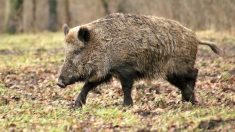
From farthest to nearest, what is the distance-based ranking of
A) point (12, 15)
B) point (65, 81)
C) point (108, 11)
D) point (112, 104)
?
point (108, 11) < point (12, 15) < point (112, 104) < point (65, 81)

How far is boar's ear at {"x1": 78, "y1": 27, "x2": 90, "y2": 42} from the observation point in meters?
9.98

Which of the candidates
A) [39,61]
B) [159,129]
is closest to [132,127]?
[159,129]

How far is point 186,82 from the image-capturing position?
10727 millimetres

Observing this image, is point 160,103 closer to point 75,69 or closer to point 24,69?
point 75,69

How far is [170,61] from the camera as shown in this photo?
10.4 metres

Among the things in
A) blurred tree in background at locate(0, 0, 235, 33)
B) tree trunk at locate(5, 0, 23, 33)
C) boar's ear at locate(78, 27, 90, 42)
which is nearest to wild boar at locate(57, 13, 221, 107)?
boar's ear at locate(78, 27, 90, 42)

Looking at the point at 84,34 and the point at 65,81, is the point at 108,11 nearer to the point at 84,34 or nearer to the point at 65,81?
the point at 84,34

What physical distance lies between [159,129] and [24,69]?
9121 mm

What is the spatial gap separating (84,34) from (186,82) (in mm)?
1843

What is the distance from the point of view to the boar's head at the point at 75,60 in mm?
9969

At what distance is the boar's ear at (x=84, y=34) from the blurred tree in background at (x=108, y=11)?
1556cm

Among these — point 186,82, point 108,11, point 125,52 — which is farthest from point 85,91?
point 108,11

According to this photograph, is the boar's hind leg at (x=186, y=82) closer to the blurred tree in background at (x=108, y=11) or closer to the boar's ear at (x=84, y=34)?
the boar's ear at (x=84, y=34)

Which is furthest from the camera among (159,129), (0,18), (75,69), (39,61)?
(0,18)
